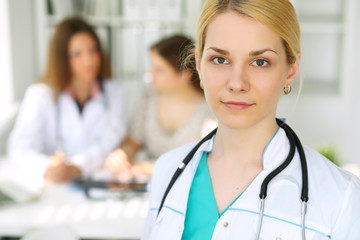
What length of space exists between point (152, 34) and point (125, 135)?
867mm

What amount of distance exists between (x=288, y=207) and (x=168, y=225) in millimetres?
286

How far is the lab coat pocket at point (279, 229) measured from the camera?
88 cm

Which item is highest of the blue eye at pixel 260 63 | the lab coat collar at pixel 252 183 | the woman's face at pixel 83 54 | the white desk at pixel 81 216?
the blue eye at pixel 260 63

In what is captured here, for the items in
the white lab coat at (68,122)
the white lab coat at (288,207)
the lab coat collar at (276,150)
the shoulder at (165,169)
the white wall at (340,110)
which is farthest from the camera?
the white wall at (340,110)

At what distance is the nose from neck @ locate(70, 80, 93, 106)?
6.33 feet

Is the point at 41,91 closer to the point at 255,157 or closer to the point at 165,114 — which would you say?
the point at 165,114

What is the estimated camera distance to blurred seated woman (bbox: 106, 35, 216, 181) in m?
2.41

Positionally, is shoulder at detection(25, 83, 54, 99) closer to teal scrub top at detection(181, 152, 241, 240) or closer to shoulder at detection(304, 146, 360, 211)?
teal scrub top at detection(181, 152, 241, 240)

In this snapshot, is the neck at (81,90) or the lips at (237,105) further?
the neck at (81,90)

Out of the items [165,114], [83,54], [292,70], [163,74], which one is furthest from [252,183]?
[83,54]

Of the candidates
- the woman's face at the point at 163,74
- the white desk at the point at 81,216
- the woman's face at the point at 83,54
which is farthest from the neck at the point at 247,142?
the woman's face at the point at 83,54

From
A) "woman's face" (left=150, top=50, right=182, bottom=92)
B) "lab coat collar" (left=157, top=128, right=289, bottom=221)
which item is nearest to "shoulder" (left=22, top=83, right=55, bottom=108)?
"woman's face" (left=150, top=50, right=182, bottom=92)

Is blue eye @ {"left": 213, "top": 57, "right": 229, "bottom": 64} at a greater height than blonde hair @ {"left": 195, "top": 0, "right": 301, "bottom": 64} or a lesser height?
lesser

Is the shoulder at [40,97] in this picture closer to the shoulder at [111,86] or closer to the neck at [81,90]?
the neck at [81,90]
